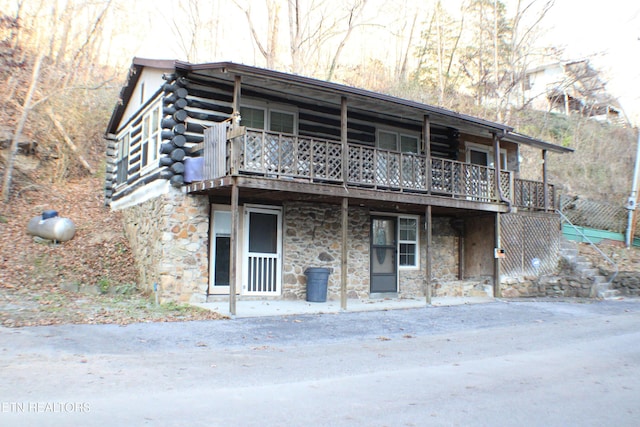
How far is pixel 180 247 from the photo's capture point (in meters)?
12.0

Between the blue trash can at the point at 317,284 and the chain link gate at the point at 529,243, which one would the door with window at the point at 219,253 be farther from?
the chain link gate at the point at 529,243

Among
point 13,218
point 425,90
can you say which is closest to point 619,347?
point 13,218

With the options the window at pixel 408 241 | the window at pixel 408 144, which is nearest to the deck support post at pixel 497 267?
the window at pixel 408 241

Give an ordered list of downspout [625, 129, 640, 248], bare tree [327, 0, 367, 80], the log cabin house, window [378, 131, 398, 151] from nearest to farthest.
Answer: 1. the log cabin house
2. window [378, 131, 398, 151]
3. downspout [625, 129, 640, 248]
4. bare tree [327, 0, 367, 80]

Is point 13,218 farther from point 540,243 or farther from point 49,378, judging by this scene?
point 540,243

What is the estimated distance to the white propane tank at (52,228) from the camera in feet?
49.6

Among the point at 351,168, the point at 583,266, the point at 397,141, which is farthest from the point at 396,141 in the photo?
the point at 583,266

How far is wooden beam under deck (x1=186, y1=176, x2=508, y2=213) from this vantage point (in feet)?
35.7

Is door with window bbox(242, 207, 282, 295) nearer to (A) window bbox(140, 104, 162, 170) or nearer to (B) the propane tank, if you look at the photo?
(A) window bbox(140, 104, 162, 170)

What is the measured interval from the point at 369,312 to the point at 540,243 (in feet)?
26.0

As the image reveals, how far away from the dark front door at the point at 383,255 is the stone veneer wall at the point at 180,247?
546 centimetres

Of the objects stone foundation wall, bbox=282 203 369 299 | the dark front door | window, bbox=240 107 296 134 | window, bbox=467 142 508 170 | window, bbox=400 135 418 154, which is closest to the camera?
window, bbox=240 107 296 134

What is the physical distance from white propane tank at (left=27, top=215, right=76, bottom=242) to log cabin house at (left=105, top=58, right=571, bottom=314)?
174cm

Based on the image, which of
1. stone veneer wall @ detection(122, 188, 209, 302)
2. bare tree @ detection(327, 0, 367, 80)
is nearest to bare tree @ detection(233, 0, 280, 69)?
bare tree @ detection(327, 0, 367, 80)
